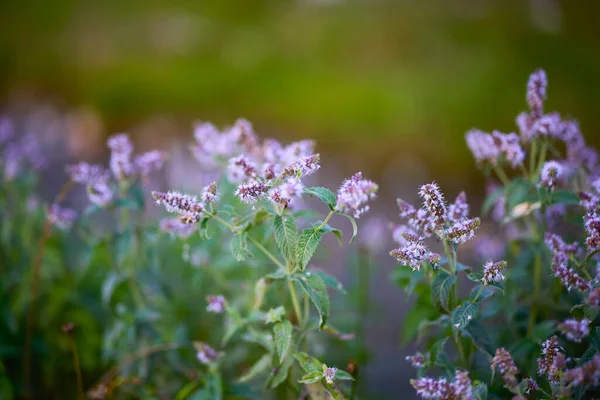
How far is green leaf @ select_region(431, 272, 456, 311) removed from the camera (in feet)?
3.88

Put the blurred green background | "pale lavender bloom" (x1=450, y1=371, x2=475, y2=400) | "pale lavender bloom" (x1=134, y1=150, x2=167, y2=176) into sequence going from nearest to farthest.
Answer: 1. "pale lavender bloom" (x1=450, y1=371, x2=475, y2=400)
2. "pale lavender bloom" (x1=134, y1=150, x2=167, y2=176)
3. the blurred green background

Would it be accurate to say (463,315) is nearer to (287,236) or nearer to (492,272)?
(492,272)

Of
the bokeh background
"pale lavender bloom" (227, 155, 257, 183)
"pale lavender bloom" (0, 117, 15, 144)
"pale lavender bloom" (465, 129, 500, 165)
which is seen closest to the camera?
"pale lavender bloom" (227, 155, 257, 183)

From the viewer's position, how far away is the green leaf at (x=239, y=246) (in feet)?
3.81

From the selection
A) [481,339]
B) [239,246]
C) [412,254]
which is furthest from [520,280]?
[239,246]

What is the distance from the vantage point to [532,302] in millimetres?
1501

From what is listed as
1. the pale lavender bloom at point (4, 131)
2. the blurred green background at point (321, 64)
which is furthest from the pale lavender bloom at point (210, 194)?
the blurred green background at point (321, 64)

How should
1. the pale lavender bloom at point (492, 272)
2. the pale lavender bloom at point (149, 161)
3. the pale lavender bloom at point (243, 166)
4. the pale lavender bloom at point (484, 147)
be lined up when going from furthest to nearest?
1. the pale lavender bloom at point (149, 161)
2. the pale lavender bloom at point (484, 147)
3. the pale lavender bloom at point (243, 166)
4. the pale lavender bloom at point (492, 272)

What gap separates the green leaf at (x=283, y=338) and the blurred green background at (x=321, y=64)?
291cm

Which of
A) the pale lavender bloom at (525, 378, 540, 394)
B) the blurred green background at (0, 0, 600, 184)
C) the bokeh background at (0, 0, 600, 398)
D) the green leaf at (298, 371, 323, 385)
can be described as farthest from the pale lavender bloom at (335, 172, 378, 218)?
the blurred green background at (0, 0, 600, 184)

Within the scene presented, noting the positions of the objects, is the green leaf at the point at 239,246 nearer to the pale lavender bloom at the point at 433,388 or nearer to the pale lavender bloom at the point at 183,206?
the pale lavender bloom at the point at 183,206

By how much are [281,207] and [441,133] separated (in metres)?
3.31

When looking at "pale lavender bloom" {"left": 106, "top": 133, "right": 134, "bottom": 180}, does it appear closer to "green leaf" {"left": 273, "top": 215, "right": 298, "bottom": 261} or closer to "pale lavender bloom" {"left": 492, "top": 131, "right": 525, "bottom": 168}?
"green leaf" {"left": 273, "top": 215, "right": 298, "bottom": 261}

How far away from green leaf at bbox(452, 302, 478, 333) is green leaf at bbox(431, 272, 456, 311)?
5 centimetres
